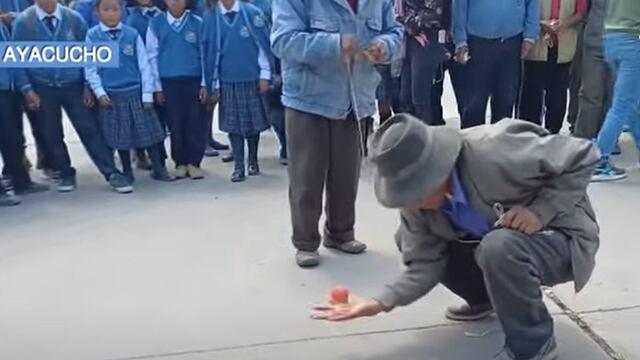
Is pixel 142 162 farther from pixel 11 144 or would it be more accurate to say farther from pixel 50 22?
pixel 50 22

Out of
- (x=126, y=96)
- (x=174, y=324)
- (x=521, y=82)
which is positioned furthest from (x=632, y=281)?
(x=126, y=96)

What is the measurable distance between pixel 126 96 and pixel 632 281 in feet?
11.0

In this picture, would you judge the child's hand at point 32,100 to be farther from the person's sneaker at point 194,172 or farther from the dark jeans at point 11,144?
the person's sneaker at point 194,172

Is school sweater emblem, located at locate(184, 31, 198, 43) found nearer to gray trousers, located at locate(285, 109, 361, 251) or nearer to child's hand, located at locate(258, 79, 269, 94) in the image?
child's hand, located at locate(258, 79, 269, 94)

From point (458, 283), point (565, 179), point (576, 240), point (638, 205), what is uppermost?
point (565, 179)

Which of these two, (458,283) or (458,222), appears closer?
(458,222)

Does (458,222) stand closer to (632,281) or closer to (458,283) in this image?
(458,283)

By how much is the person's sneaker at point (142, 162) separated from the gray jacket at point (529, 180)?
3.56 meters

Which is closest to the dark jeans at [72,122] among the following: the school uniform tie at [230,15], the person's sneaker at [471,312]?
the school uniform tie at [230,15]

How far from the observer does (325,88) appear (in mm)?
4012

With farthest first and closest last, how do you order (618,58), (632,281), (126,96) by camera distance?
(126,96)
(618,58)
(632,281)

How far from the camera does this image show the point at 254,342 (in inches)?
135

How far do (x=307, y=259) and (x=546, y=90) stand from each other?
8.48ft

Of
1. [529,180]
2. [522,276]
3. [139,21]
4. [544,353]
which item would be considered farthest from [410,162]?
[139,21]
